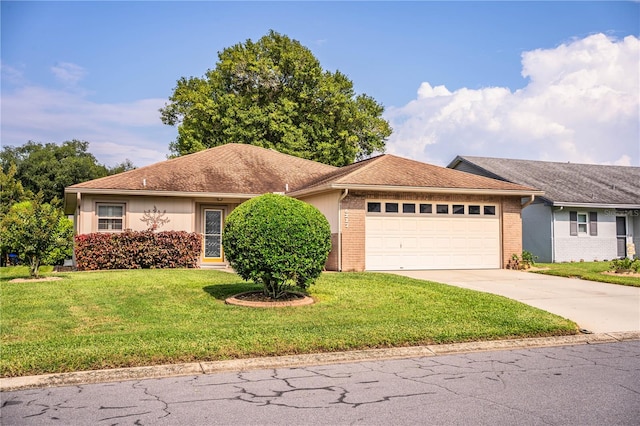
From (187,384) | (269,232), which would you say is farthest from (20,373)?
(269,232)

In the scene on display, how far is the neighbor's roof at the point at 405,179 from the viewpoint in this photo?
16188mm

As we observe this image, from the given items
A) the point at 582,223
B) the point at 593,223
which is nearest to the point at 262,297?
the point at 582,223

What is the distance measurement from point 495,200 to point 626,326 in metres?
9.55

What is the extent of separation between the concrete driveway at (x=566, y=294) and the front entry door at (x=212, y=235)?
7.11 meters

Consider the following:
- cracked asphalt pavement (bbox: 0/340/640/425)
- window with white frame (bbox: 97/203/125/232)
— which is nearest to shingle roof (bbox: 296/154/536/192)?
window with white frame (bbox: 97/203/125/232)

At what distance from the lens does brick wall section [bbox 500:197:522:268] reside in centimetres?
1802

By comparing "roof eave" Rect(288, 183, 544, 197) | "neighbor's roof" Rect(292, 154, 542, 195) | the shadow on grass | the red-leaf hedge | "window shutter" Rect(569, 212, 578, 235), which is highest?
"neighbor's roof" Rect(292, 154, 542, 195)

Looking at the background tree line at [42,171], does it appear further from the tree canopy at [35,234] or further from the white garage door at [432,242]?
the white garage door at [432,242]

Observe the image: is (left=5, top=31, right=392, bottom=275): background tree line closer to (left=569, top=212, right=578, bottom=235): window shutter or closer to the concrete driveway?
(left=569, top=212, right=578, bottom=235): window shutter

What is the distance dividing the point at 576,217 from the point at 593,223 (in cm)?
101

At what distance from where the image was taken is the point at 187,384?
5.59 m

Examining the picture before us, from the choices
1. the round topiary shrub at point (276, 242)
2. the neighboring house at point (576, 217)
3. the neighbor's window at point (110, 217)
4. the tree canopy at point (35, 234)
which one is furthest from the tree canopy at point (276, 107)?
the round topiary shrub at point (276, 242)

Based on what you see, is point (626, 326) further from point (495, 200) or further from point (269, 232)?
point (495, 200)

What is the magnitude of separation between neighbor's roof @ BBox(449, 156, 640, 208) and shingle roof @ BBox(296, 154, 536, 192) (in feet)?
20.4
